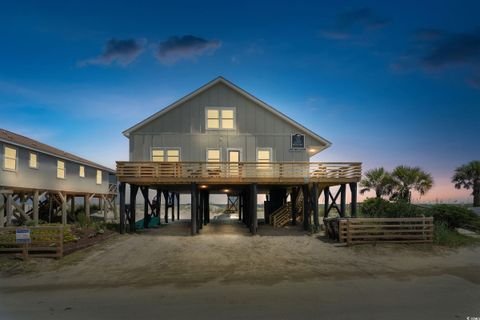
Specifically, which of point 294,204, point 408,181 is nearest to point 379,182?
point 408,181

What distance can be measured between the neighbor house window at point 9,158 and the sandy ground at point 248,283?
9468 millimetres

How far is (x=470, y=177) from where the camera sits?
37.5 meters

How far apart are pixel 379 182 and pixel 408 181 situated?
102 inches

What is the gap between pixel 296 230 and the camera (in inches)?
902

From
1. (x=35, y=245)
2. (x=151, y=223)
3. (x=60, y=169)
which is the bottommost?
(x=151, y=223)

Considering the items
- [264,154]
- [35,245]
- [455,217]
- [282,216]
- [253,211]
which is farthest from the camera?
[282,216]

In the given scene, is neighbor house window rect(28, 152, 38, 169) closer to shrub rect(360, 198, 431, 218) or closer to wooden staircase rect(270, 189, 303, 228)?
wooden staircase rect(270, 189, 303, 228)

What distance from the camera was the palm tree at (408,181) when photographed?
105 feet

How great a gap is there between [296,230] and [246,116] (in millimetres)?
8868

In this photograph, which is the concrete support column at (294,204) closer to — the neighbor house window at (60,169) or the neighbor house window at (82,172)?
the neighbor house window at (60,169)

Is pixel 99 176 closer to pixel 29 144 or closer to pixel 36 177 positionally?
pixel 36 177

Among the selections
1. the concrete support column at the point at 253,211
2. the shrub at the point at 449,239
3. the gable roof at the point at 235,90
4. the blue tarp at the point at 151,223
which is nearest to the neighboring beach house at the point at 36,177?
the blue tarp at the point at 151,223

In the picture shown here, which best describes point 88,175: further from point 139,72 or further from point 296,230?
point 296,230

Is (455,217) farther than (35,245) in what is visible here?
Yes
